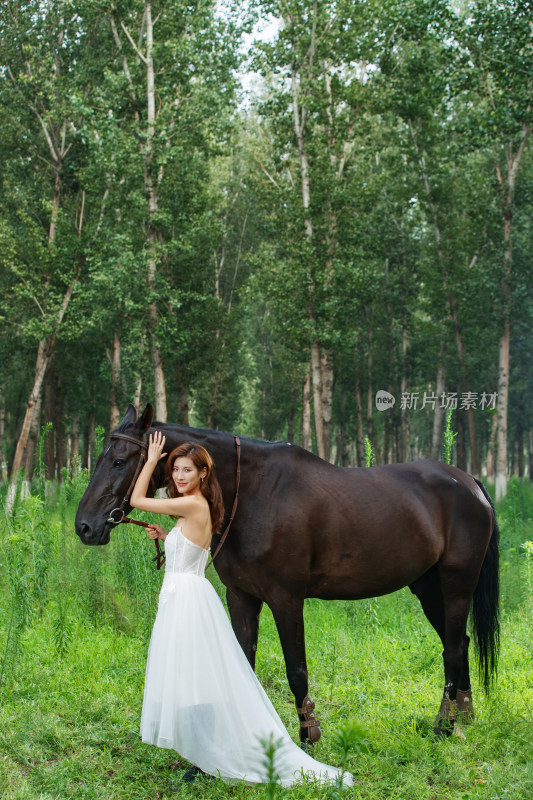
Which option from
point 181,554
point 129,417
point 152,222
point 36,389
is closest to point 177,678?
point 181,554

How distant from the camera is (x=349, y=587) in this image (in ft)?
15.4

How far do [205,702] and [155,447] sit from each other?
57.1 inches

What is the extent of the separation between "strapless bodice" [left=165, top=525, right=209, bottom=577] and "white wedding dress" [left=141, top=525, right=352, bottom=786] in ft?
0.31

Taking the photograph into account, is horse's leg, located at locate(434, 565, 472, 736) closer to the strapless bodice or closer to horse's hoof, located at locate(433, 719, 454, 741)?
horse's hoof, located at locate(433, 719, 454, 741)

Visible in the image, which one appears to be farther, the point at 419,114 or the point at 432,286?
the point at 432,286

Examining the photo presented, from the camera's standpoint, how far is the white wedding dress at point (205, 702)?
397cm

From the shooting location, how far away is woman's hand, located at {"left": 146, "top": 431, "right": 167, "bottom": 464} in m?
4.20

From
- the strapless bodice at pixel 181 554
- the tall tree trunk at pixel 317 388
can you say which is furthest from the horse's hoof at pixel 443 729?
the tall tree trunk at pixel 317 388

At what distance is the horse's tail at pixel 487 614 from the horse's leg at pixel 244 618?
1696mm

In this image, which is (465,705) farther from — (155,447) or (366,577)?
(155,447)

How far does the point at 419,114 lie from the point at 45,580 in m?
22.4

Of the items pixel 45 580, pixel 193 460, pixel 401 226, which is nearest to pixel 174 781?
pixel 193 460

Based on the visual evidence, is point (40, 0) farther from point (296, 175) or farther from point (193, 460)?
point (193, 460)

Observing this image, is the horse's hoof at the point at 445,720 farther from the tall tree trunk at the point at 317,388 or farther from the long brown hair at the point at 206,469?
the tall tree trunk at the point at 317,388
